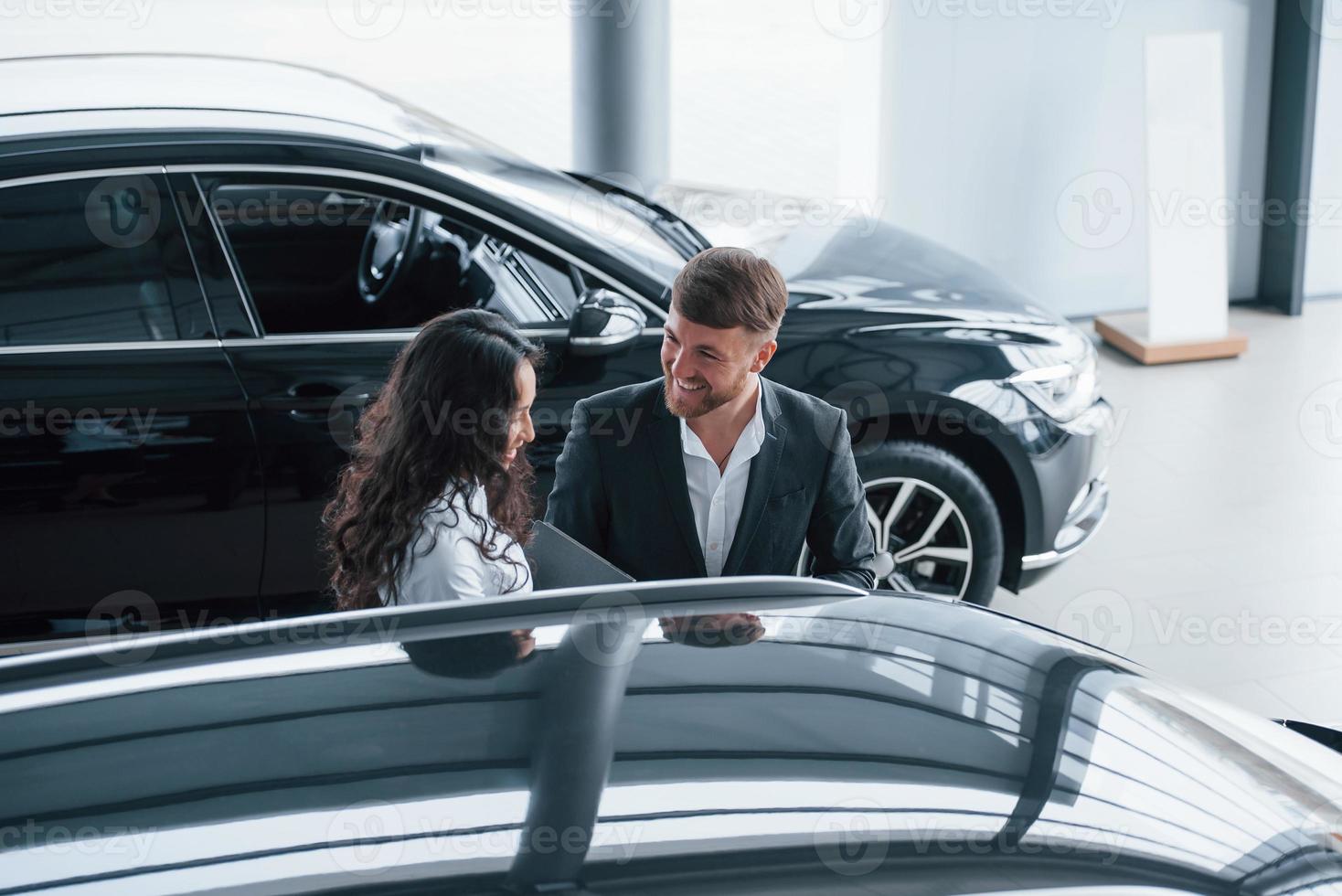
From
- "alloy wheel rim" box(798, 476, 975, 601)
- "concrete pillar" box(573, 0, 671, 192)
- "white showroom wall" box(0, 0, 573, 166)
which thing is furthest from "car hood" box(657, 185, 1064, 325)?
"white showroom wall" box(0, 0, 573, 166)

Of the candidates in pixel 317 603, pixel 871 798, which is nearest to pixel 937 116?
pixel 317 603

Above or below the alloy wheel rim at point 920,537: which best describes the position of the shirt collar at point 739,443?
above

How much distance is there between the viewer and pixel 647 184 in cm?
483

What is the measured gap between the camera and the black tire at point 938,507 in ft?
12.3

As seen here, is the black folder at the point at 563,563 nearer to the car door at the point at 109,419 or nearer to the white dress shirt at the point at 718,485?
the white dress shirt at the point at 718,485

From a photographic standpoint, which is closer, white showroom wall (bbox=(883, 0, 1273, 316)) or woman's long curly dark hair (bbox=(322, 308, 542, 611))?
woman's long curly dark hair (bbox=(322, 308, 542, 611))

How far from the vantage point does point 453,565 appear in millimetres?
2125

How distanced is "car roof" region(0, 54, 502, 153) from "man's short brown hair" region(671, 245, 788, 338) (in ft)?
4.05

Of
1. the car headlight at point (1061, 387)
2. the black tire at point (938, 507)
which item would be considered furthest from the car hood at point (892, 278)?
the black tire at point (938, 507)

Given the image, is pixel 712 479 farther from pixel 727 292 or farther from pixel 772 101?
pixel 772 101

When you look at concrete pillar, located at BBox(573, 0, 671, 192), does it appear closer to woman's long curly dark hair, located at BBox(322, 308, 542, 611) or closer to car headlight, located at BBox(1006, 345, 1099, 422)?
car headlight, located at BBox(1006, 345, 1099, 422)

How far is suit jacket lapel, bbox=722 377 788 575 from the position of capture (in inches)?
100

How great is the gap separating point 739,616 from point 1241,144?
6250 mm

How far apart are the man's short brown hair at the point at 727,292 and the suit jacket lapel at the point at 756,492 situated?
22cm
